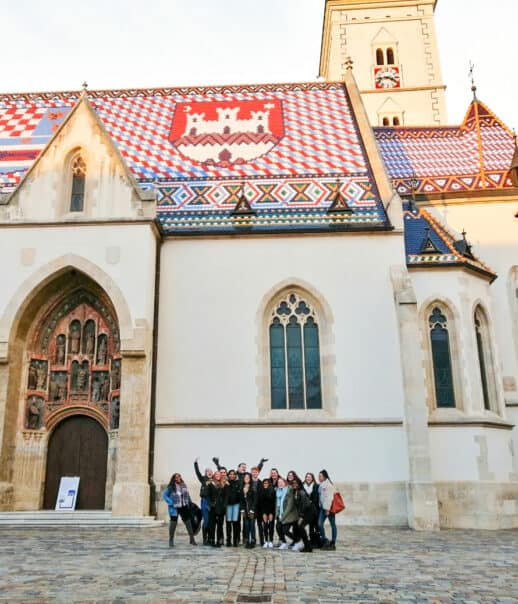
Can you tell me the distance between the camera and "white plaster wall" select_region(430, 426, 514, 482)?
52.6ft

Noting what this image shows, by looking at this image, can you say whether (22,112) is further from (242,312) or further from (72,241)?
(242,312)

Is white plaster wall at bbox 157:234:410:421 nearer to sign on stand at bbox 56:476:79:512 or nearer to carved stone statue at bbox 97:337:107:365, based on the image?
carved stone statue at bbox 97:337:107:365

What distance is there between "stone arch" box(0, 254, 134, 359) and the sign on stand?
3651mm

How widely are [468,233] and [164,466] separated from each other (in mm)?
14082

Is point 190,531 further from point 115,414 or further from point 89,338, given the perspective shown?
point 89,338

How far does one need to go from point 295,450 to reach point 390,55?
27453mm

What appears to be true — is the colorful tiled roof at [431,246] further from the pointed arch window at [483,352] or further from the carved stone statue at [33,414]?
the carved stone statue at [33,414]

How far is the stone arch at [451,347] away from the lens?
1694 cm

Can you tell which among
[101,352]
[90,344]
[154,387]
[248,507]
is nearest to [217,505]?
[248,507]

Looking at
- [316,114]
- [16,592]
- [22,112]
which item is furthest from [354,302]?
[22,112]

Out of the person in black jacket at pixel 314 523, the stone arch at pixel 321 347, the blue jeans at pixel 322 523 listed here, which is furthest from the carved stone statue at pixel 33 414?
the blue jeans at pixel 322 523

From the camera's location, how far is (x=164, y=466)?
15.7 meters

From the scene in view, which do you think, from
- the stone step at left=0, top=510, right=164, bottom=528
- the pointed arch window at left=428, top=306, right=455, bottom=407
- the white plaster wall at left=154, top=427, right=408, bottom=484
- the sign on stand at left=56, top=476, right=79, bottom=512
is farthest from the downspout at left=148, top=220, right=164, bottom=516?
the pointed arch window at left=428, top=306, right=455, bottom=407

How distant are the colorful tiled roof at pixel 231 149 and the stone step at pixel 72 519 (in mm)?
8022
